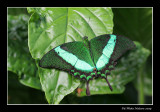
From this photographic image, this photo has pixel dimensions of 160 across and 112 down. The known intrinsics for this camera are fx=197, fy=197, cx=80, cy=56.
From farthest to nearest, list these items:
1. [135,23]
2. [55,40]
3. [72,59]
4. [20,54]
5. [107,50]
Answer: [135,23]
[20,54]
[107,50]
[72,59]
[55,40]

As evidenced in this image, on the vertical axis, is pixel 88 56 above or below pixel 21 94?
above

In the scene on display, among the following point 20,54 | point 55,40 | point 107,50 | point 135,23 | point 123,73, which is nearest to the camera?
point 55,40

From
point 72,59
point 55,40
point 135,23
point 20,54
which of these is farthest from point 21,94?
point 135,23

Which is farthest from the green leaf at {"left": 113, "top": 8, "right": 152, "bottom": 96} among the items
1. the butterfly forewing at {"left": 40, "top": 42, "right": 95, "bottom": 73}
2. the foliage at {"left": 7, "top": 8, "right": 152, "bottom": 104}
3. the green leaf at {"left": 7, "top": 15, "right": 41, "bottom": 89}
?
the green leaf at {"left": 7, "top": 15, "right": 41, "bottom": 89}

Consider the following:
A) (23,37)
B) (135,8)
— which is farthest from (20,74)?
(135,8)

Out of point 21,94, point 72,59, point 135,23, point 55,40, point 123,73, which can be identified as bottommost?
point 21,94

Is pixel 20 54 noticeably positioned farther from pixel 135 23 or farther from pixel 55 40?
pixel 135 23

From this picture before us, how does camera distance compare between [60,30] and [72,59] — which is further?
[72,59]

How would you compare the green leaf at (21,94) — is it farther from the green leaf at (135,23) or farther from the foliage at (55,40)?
the green leaf at (135,23)

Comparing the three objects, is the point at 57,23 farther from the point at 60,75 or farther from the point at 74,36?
the point at 60,75
